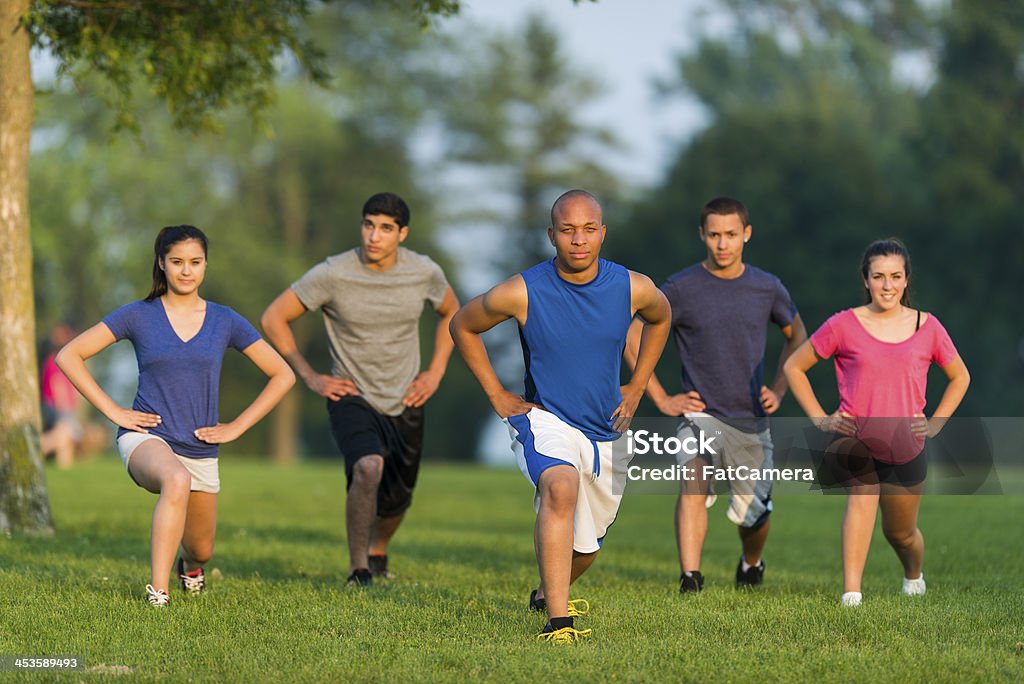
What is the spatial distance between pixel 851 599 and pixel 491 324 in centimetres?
292

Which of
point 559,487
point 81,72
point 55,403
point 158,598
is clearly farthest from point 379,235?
point 55,403

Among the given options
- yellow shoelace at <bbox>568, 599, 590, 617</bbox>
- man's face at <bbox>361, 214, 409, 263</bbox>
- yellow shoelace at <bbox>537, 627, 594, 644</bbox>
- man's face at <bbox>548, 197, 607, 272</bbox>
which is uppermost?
man's face at <bbox>361, 214, 409, 263</bbox>

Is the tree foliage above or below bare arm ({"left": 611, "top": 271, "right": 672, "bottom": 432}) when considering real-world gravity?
above

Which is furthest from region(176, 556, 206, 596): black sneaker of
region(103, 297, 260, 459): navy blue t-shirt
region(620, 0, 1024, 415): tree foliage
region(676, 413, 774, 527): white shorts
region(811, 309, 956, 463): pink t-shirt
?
region(620, 0, 1024, 415): tree foliage

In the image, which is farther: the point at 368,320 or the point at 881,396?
the point at 368,320

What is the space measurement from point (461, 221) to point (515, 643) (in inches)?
1967

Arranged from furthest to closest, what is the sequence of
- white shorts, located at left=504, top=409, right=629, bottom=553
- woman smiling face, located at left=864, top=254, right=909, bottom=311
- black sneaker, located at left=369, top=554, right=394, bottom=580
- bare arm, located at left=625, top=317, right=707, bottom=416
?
1. black sneaker, located at left=369, top=554, right=394, bottom=580
2. bare arm, located at left=625, top=317, right=707, bottom=416
3. woman smiling face, located at left=864, top=254, right=909, bottom=311
4. white shorts, located at left=504, top=409, right=629, bottom=553

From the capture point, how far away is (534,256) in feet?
190

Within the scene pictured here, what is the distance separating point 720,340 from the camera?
9336mm

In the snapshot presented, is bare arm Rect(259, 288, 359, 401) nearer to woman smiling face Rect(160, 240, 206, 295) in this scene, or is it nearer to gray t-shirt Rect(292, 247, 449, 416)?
gray t-shirt Rect(292, 247, 449, 416)

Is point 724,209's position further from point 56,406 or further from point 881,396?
point 56,406

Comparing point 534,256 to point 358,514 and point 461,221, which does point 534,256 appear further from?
point 358,514

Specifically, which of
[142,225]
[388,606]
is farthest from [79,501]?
[142,225]

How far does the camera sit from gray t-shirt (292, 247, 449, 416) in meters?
9.91
